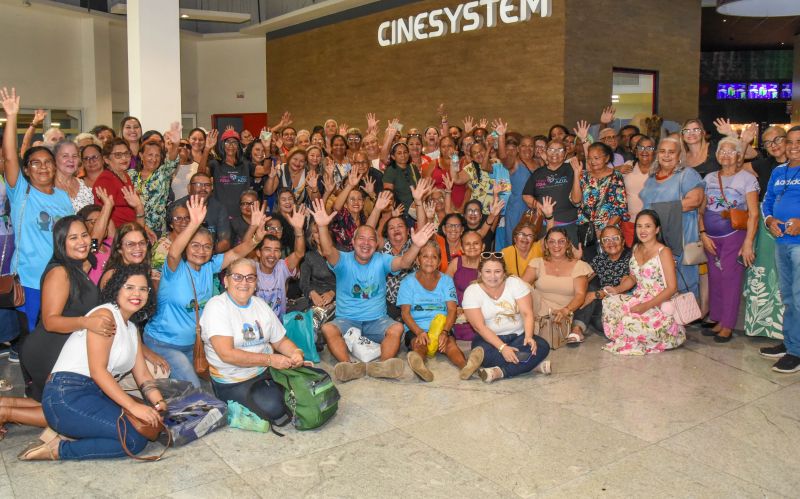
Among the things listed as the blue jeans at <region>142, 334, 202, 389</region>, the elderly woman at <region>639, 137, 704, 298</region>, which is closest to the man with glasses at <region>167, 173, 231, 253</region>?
the blue jeans at <region>142, 334, 202, 389</region>

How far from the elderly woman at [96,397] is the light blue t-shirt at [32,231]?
51.0 inches

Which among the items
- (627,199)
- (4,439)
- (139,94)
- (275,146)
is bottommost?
(4,439)

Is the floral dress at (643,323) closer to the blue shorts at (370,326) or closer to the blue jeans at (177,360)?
the blue shorts at (370,326)

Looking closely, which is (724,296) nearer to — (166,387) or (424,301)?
(424,301)

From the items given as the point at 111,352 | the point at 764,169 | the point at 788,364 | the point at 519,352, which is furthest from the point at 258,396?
the point at 764,169

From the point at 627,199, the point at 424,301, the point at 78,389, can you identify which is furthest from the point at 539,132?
the point at 78,389

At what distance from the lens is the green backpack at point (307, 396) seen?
13.3ft

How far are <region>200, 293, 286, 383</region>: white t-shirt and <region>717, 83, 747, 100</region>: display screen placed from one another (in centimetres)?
2064

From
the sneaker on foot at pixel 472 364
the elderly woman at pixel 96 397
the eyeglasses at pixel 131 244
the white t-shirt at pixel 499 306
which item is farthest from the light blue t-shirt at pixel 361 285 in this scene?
the elderly woman at pixel 96 397

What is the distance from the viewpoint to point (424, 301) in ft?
18.5

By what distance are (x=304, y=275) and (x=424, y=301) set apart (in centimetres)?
122

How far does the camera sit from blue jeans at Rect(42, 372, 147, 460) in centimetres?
356

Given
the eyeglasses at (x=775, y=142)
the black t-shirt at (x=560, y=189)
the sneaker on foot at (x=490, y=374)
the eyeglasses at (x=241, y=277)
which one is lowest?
the sneaker on foot at (x=490, y=374)

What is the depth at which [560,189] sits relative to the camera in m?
6.63
